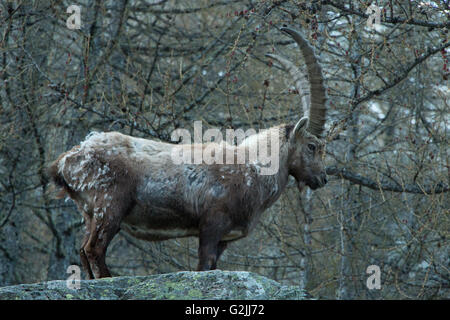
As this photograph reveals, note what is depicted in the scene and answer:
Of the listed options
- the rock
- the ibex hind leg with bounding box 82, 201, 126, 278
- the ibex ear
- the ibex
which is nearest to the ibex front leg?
the ibex

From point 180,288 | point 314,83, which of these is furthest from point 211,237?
point 314,83

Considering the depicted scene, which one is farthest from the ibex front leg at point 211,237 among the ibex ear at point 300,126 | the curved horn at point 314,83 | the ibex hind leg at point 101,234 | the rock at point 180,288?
the curved horn at point 314,83

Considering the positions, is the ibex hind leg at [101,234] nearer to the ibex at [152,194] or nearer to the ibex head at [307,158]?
the ibex at [152,194]

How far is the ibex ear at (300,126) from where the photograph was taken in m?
7.89

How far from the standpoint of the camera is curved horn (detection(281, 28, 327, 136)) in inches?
320

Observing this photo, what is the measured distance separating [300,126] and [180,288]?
310 centimetres

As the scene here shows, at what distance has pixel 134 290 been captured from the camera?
5.54 meters

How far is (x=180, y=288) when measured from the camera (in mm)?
5523

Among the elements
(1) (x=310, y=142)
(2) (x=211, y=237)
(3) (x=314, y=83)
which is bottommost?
(2) (x=211, y=237)

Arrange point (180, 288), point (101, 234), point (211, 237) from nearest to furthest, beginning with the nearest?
point (180, 288)
point (101, 234)
point (211, 237)

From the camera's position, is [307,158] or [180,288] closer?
[180,288]

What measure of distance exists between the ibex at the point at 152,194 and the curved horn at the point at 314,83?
1.16 metres

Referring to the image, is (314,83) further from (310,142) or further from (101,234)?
(101,234)
